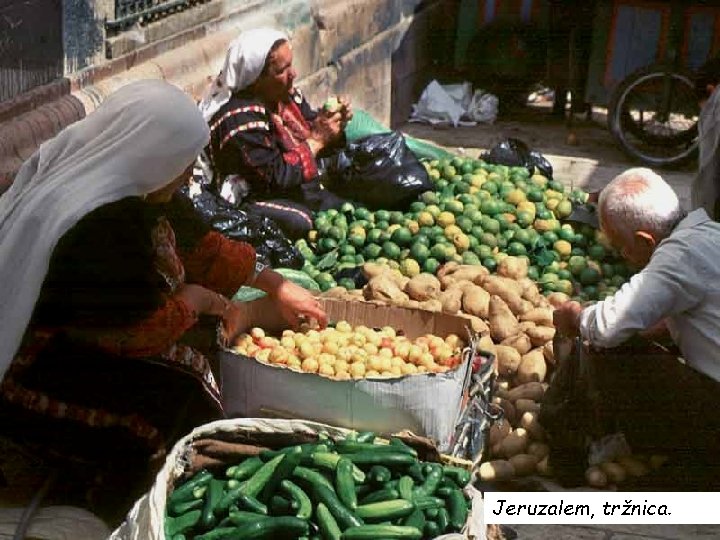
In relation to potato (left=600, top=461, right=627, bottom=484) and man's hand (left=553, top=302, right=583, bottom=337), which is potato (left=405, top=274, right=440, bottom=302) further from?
potato (left=600, top=461, right=627, bottom=484)

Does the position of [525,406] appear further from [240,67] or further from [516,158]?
[516,158]

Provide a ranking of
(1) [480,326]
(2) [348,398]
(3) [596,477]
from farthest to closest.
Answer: (1) [480,326], (3) [596,477], (2) [348,398]

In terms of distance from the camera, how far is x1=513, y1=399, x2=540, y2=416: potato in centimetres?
485

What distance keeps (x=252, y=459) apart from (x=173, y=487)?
0.78 feet

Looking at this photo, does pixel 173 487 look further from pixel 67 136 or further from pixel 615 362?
pixel 615 362

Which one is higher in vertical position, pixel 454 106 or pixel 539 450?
pixel 539 450

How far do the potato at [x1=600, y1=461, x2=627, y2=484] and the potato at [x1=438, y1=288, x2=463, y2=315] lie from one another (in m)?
1.09

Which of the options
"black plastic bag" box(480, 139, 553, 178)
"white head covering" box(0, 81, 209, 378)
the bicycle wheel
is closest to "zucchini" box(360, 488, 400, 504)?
"white head covering" box(0, 81, 209, 378)

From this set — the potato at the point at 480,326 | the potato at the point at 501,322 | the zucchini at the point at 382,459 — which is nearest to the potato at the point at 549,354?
the potato at the point at 501,322

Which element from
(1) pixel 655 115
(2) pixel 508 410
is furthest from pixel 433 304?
(1) pixel 655 115

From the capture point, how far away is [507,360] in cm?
511

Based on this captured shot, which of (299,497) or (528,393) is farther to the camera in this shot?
(528,393)

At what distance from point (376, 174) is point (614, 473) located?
2.60 m

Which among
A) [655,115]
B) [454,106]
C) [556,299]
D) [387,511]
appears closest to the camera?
[387,511]
